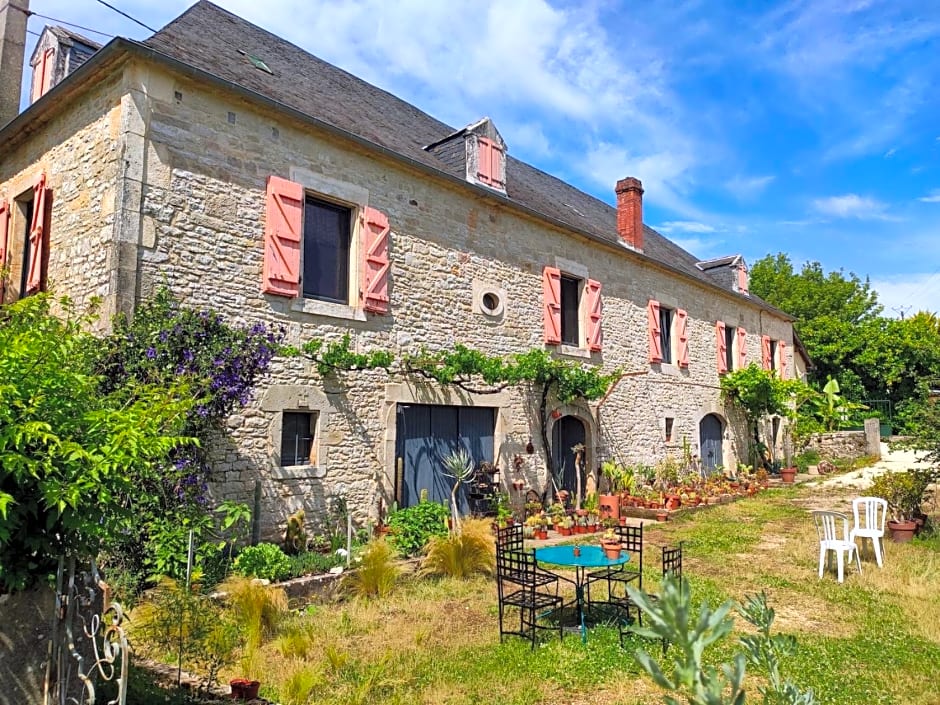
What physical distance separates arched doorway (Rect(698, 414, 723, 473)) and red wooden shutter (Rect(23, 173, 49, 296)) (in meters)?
13.7

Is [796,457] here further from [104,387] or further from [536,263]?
[104,387]

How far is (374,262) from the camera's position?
828cm

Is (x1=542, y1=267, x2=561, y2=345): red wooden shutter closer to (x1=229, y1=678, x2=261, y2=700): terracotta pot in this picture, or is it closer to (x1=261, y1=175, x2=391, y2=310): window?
(x1=261, y1=175, x2=391, y2=310): window

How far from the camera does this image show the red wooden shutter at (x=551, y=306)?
36.4 ft

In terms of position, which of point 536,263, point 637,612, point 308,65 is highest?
point 308,65

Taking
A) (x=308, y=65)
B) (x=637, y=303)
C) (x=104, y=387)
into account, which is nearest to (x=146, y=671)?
(x=104, y=387)

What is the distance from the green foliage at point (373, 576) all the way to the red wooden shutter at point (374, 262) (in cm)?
321

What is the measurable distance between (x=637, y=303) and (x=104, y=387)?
34.5 feet

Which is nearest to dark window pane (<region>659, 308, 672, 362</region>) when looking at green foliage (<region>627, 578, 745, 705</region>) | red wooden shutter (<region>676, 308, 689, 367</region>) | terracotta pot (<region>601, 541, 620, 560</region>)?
red wooden shutter (<region>676, 308, 689, 367</region>)

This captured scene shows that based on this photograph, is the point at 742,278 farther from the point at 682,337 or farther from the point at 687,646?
the point at 687,646

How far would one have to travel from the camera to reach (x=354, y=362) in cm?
781

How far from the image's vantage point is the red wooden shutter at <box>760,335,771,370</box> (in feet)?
61.7

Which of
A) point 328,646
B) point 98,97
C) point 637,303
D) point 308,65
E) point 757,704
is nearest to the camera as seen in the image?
point 757,704

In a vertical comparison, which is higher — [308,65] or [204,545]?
[308,65]
